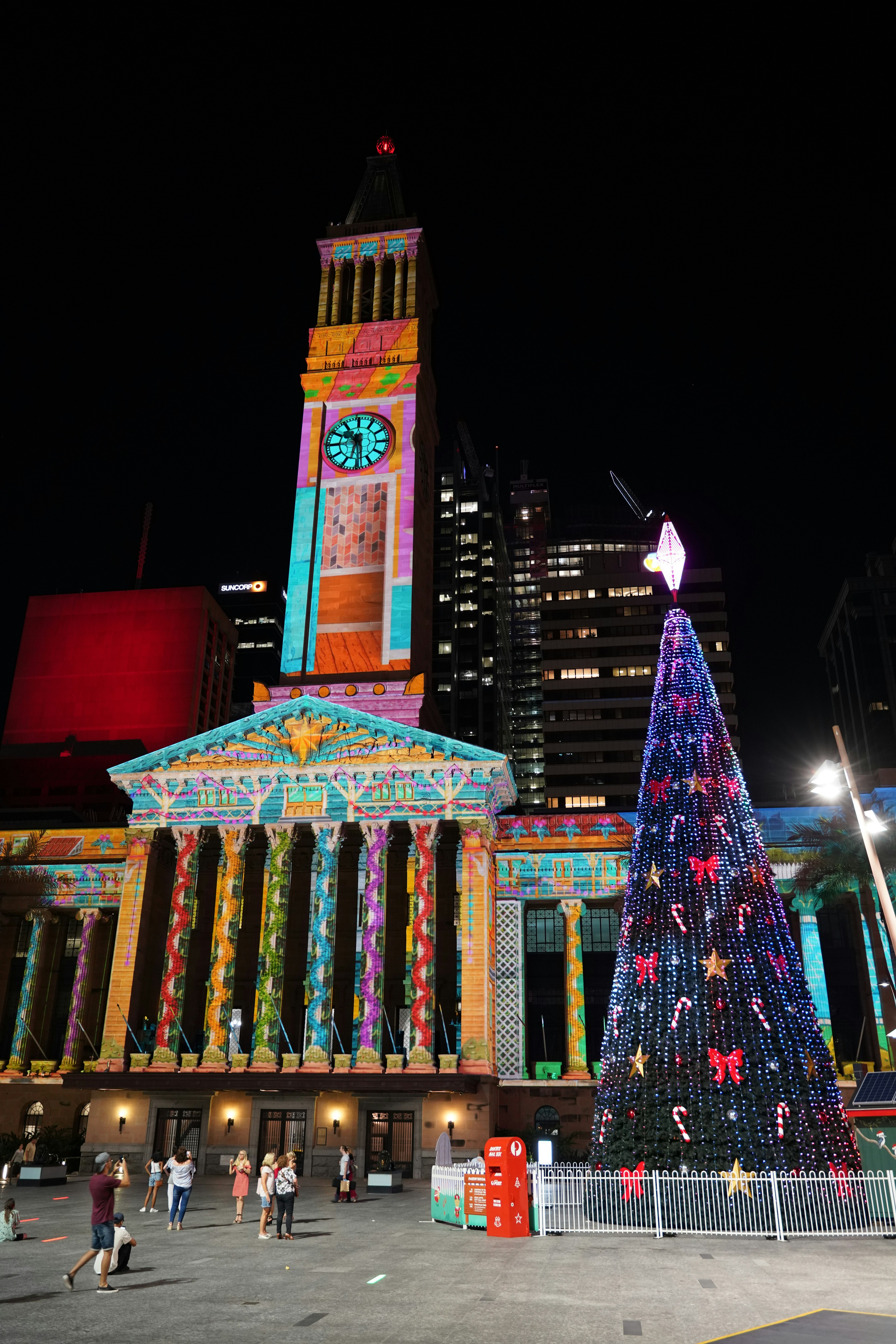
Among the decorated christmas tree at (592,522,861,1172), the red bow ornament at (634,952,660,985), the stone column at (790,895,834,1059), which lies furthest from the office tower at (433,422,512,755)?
the red bow ornament at (634,952,660,985)

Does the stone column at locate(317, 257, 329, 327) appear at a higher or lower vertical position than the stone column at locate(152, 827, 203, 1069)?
higher

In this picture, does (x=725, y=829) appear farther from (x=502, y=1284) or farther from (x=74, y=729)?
(x=74, y=729)

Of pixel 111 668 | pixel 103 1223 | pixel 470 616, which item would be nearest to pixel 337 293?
pixel 103 1223

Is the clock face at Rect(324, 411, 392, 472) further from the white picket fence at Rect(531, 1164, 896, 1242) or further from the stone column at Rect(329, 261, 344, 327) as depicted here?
the white picket fence at Rect(531, 1164, 896, 1242)

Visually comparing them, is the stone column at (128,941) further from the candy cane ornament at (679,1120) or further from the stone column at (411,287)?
the stone column at (411,287)

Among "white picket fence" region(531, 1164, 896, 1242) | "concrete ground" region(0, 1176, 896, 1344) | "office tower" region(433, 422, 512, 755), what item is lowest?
"concrete ground" region(0, 1176, 896, 1344)

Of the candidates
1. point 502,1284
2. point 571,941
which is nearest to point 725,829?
point 502,1284

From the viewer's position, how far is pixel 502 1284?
58.5 ft

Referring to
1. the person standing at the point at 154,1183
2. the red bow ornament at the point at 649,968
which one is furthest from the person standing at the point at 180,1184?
the red bow ornament at the point at 649,968

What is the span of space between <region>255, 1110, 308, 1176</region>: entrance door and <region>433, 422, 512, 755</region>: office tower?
3854 inches

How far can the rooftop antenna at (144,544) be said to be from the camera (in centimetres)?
15912

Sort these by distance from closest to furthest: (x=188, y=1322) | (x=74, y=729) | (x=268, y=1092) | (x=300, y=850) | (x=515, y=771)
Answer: (x=188, y=1322) < (x=268, y=1092) < (x=300, y=850) < (x=74, y=729) < (x=515, y=771)

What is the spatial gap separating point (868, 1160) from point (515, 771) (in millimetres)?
134667

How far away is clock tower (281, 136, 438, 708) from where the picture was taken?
62438 mm
